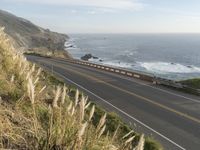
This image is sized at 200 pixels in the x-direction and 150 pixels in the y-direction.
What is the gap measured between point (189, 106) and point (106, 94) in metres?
6.49

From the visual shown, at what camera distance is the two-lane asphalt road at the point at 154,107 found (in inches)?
643

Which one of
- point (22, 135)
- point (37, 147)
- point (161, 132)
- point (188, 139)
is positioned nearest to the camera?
point (37, 147)

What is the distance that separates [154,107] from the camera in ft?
76.8

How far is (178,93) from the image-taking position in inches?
1198

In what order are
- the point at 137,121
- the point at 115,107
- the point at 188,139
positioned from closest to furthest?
the point at 188,139 < the point at 137,121 < the point at 115,107

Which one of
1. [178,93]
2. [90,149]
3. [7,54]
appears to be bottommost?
[178,93]

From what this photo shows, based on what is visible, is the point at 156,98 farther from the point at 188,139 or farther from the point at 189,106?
the point at 188,139

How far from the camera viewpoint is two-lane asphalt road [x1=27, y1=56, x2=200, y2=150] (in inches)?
643

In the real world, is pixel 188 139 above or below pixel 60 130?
below

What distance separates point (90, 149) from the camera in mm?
4688

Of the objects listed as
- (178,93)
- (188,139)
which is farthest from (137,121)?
(178,93)

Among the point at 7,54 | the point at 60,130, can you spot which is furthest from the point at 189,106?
the point at 60,130

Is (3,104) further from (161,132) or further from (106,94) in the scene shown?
(106,94)

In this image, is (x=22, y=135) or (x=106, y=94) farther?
(x=106, y=94)
